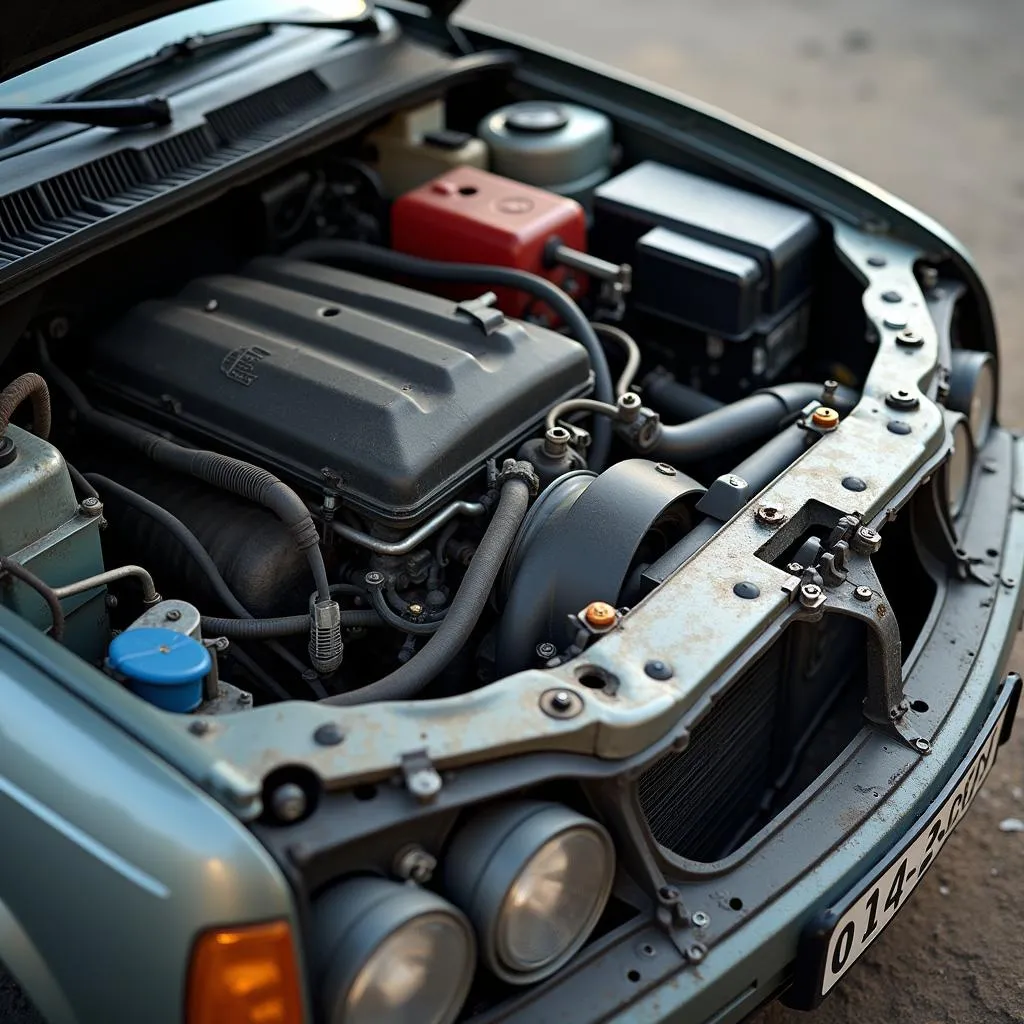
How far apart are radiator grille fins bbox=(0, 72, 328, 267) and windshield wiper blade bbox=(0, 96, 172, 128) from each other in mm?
58

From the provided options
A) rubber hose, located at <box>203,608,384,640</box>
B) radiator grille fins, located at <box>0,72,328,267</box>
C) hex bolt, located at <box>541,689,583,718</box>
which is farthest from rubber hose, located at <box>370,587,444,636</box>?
radiator grille fins, located at <box>0,72,328,267</box>

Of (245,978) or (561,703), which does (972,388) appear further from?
(245,978)

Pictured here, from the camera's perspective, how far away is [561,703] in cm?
167

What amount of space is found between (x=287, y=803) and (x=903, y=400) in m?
1.40

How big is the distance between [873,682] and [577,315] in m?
Result: 0.94

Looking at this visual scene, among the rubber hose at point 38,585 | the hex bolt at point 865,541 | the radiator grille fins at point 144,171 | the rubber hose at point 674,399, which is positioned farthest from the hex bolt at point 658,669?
the radiator grille fins at point 144,171

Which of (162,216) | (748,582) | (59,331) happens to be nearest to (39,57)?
(162,216)

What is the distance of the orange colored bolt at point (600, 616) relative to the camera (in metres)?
1.84

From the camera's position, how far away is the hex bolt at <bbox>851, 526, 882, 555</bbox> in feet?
6.66

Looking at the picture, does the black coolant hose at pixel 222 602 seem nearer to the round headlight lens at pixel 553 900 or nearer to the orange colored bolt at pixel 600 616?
the orange colored bolt at pixel 600 616

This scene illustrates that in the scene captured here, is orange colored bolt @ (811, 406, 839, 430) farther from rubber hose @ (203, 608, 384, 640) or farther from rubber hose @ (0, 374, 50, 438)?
rubber hose @ (0, 374, 50, 438)

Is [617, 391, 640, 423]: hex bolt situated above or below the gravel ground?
above

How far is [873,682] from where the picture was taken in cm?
209

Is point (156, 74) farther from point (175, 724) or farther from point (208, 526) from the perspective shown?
point (175, 724)
